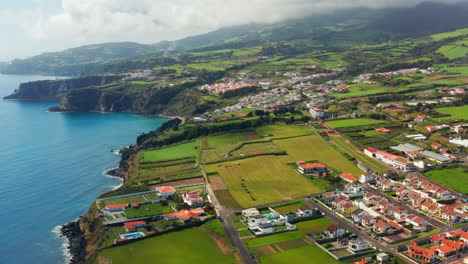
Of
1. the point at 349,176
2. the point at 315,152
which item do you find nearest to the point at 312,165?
the point at 349,176

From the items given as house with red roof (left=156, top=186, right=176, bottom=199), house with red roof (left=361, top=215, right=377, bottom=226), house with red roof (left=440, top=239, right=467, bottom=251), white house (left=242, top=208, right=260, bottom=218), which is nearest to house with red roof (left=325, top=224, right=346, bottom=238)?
house with red roof (left=361, top=215, right=377, bottom=226)

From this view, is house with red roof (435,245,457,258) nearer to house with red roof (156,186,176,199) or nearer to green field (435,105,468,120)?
house with red roof (156,186,176,199)

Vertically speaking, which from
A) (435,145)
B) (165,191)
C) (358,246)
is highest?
(435,145)

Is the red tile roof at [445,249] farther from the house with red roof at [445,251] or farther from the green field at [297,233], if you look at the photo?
the green field at [297,233]

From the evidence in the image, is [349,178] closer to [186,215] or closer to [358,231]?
[358,231]

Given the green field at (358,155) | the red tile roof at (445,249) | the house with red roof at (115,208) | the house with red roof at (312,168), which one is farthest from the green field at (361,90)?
the house with red roof at (115,208)

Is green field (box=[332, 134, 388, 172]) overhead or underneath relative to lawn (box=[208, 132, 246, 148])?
underneath
